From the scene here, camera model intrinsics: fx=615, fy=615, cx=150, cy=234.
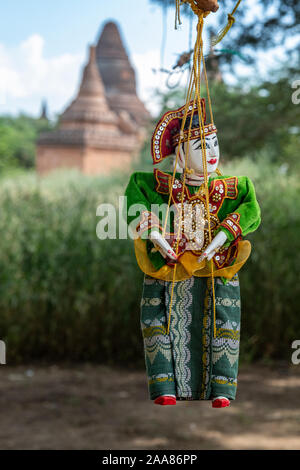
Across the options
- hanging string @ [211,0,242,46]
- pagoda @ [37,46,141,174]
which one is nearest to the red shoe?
hanging string @ [211,0,242,46]

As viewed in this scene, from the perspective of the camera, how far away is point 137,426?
23.2 ft

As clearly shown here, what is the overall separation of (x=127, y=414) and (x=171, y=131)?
20.3 feet

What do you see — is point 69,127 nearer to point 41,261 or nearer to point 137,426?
point 41,261

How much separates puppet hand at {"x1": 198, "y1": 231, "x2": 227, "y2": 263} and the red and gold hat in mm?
261

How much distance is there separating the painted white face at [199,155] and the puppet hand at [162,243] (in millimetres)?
227

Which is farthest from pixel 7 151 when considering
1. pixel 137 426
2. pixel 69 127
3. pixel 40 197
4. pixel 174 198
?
pixel 174 198

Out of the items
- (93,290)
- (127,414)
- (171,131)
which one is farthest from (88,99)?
(171,131)

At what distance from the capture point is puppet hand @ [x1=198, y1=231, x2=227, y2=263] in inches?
64.4

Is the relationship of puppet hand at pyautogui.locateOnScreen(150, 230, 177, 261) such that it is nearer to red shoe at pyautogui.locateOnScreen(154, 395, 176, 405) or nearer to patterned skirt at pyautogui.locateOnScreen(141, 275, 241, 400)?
patterned skirt at pyautogui.locateOnScreen(141, 275, 241, 400)

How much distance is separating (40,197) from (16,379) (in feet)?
9.15

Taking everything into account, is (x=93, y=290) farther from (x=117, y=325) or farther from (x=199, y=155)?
(x=199, y=155)

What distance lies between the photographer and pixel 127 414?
7387mm

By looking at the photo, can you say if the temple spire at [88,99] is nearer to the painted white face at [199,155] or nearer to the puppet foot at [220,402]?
the painted white face at [199,155]

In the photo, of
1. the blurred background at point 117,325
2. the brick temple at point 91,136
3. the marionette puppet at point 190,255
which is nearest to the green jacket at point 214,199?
the marionette puppet at point 190,255
